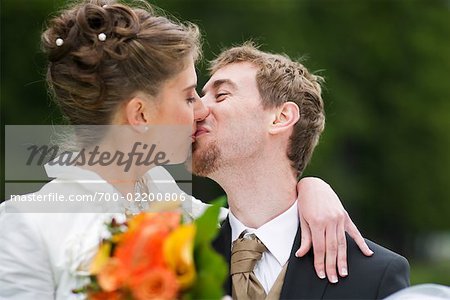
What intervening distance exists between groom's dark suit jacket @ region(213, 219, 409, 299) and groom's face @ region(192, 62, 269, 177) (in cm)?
72

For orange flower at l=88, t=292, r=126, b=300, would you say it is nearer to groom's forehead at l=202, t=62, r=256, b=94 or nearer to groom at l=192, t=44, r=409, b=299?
groom at l=192, t=44, r=409, b=299

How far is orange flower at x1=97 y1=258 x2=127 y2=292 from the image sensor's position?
10.6 ft

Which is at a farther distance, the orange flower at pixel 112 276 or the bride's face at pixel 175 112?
the bride's face at pixel 175 112

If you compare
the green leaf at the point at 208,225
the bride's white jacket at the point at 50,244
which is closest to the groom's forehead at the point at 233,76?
the bride's white jacket at the point at 50,244

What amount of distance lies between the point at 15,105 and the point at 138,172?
16.1 meters

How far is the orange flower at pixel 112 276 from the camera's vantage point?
127 inches

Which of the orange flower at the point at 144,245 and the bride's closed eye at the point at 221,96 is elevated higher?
the bride's closed eye at the point at 221,96

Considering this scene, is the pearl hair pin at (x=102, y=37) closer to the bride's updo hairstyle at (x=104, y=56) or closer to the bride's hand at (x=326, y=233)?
the bride's updo hairstyle at (x=104, y=56)

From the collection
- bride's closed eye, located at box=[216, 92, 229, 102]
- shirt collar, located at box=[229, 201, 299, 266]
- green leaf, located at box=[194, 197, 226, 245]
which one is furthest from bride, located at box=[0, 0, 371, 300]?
green leaf, located at box=[194, 197, 226, 245]

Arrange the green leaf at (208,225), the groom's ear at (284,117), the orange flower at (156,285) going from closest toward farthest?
1. the orange flower at (156,285)
2. the green leaf at (208,225)
3. the groom's ear at (284,117)

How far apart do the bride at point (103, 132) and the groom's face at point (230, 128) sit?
30 cm

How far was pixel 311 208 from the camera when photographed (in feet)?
16.4

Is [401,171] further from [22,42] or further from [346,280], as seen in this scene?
[346,280]

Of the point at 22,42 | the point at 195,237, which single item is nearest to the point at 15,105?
the point at 22,42
